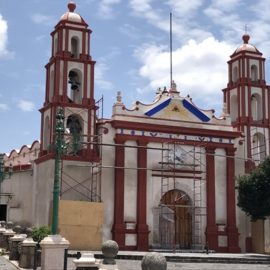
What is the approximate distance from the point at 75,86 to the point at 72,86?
0.54ft

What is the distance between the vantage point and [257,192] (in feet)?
99.0

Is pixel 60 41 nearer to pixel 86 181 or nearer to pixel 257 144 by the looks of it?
pixel 86 181

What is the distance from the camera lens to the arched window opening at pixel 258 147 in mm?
35781

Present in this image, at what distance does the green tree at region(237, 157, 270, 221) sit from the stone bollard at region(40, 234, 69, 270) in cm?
1564

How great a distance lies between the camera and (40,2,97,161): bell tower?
30.7 meters

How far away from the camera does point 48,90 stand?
32.4m

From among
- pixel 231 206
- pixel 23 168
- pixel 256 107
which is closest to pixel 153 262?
pixel 231 206

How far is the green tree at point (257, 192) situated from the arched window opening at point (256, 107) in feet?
21.2

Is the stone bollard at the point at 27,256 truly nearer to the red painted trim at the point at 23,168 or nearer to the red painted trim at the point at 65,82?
the red painted trim at the point at 65,82

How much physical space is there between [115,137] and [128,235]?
523 centimetres

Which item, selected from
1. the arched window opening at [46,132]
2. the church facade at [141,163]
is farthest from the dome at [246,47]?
the arched window opening at [46,132]

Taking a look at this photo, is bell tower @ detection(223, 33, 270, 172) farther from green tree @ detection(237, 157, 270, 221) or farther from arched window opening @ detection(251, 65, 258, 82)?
green tree @ detection(237, 157, 270, 221)

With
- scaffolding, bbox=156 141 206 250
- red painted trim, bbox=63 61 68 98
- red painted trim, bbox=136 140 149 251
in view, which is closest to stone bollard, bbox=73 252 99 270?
red painted trim, bbox=136 140 149 251

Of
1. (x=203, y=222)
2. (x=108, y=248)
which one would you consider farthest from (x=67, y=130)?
(x=108, y=248)
